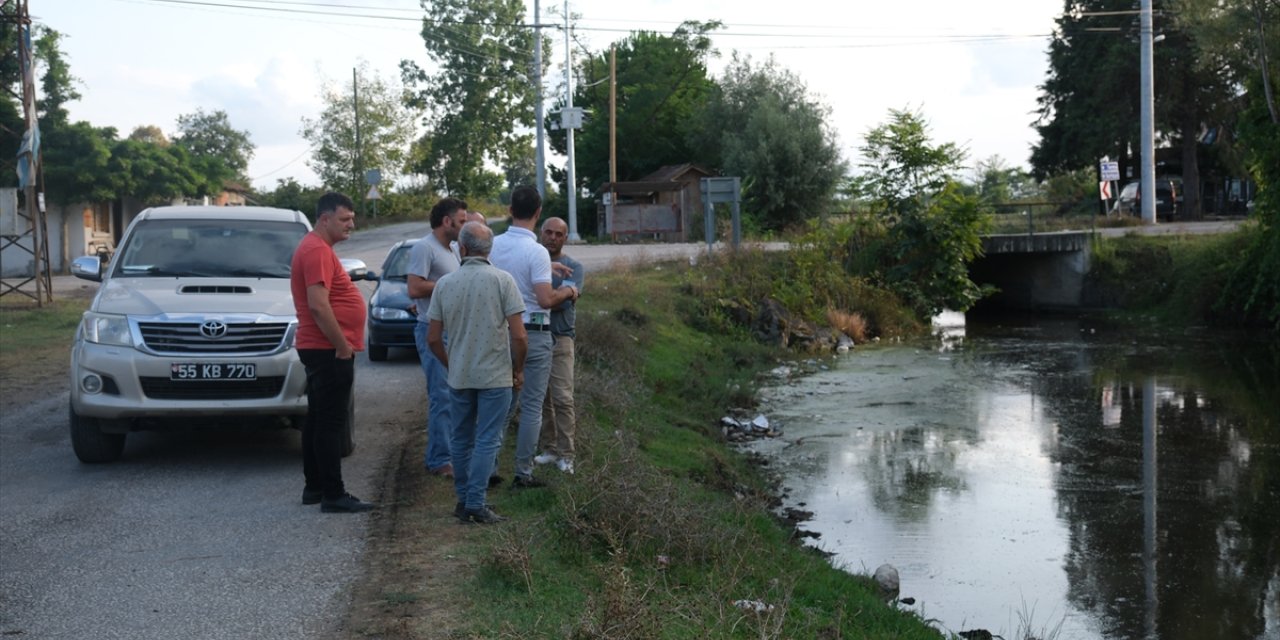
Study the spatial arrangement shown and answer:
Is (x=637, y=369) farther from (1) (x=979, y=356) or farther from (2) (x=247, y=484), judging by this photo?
(1) (x=979, y=356)

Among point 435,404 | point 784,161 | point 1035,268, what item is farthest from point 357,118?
point 435,404

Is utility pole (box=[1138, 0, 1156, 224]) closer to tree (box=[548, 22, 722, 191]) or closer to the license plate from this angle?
tree (box=[548, 22, 722, 191])

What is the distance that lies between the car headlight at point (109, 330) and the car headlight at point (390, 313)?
6.59m

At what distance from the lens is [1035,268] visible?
3872 cm

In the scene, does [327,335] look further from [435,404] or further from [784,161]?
[784,161]

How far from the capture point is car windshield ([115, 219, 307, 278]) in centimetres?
1039

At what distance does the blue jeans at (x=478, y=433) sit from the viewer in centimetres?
767

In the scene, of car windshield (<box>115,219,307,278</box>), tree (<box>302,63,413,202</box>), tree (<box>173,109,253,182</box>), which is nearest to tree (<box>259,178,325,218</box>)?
tree (<box>302,63,413,202</box>)

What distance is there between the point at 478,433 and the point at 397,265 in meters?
9.72

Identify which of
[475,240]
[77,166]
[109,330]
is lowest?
[109,330]

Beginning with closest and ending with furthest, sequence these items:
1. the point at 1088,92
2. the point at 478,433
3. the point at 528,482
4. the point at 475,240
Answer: the point at 475,240 → the point at 478,433 → the point at 528,482 → the point at 1088,92

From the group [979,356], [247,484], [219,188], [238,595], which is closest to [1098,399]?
[979,356]

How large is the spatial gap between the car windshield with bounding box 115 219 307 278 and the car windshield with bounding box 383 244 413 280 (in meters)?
5.81

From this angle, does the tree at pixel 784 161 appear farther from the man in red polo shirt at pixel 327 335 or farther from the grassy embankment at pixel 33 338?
the man in red polo shirt at pixel 327 335
